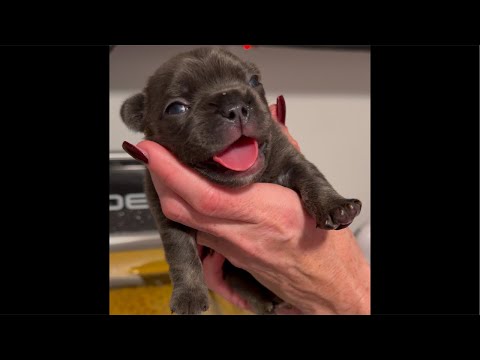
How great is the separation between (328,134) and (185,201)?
8.95 feet

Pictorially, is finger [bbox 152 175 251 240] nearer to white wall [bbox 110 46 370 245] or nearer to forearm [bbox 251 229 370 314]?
forearm [bbox 251 229 370 314]

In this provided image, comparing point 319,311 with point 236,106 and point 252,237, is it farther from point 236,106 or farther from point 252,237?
point 236,106

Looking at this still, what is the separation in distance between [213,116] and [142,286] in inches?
98.7

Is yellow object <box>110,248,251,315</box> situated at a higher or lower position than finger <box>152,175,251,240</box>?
lower

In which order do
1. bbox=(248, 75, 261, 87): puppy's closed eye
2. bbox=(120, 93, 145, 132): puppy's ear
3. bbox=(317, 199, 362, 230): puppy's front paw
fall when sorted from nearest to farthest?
1. bbox=(317, 199, 362, 230): puppy's front paw
2. bbox=(248, 75, 261, 87): puppy's closed eye
3. bbox=(120, 93, 145, 132): puppy's ear

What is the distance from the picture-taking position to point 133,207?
391 centimetres

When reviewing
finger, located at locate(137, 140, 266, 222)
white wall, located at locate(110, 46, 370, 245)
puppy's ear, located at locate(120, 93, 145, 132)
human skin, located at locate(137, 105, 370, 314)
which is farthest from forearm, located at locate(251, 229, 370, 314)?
white wall, located at locate(110, 46, 370, 245)

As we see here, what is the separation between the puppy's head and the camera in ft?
5.67

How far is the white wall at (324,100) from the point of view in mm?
4016

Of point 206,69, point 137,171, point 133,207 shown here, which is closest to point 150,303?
point 133,207

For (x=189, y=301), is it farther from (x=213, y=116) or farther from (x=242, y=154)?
(x=213, y=116)

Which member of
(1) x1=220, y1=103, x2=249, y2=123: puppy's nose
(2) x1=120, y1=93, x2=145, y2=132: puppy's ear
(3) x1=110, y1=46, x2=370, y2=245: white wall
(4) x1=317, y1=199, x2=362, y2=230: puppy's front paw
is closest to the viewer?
(1) x1=220, y1=103, x2=249, y2=123: puppy's nose

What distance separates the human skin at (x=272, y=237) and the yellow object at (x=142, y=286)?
1.55 metres

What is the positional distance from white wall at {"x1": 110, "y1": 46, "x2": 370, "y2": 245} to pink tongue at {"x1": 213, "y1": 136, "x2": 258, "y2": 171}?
2237 mm
